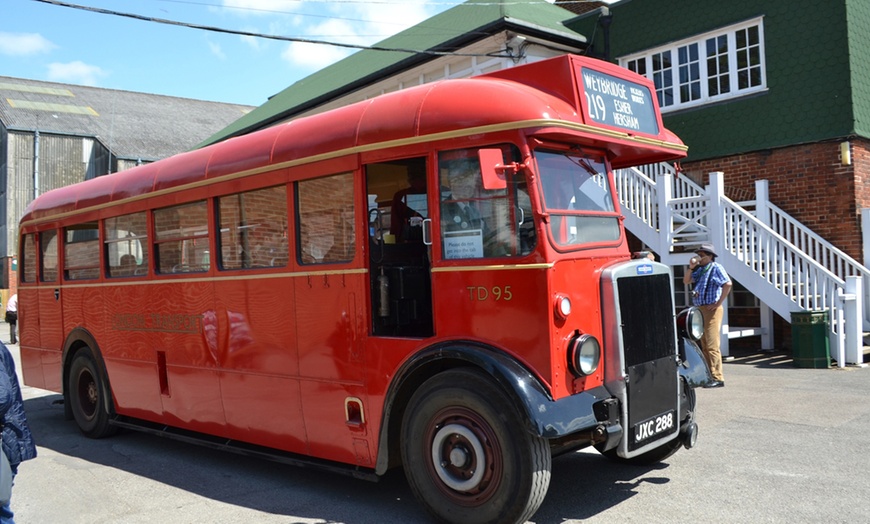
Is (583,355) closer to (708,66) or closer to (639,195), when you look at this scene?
(639,195)

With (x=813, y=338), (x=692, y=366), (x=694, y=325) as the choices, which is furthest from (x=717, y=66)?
(x=692, y=366)

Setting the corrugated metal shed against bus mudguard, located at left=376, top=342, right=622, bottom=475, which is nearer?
bus mudguard, located at left=376, top=342, right=622, bottom=475

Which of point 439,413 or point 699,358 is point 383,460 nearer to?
point 439,413

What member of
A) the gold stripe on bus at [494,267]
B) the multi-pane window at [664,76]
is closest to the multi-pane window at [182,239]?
the gold stripe on bus at [494,267]

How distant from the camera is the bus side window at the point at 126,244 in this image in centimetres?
771

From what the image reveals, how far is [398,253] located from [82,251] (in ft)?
16.3

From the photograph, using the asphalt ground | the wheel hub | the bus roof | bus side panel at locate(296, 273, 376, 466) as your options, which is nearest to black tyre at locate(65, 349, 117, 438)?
the asphalt ground

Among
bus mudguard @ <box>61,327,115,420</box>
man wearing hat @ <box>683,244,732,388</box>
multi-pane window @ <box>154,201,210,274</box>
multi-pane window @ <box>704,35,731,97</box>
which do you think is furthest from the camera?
multi-pane window @ <box>704,35,731,97</box>

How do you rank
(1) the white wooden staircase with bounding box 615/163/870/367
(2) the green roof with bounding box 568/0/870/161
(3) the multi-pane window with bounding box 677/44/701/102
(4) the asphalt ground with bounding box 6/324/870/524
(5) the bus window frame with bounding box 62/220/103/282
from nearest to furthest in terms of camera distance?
1. (4) the asphalt ground with bounding box 6/324/870/524
2. (5) the bus window frame with bounding box 62/220/103/282
3. (1) the white wooden staircase with bounding box 615/163/870/367
4. (2) the green roof with bounding box 568/0/870/161
5. (3) the multi-pane window with bounding box 677/44/701/102

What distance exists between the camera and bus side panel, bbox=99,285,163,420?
25.0 feet

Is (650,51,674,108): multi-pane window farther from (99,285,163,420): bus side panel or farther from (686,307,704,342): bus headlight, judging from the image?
(99,285,163,420): bus side panel

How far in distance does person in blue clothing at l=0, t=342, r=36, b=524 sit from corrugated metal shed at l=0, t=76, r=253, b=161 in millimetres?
37228

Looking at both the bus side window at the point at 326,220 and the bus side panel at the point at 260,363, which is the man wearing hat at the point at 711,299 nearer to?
the bus side window at the point at 326,220

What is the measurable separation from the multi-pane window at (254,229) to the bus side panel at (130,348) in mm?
1567
